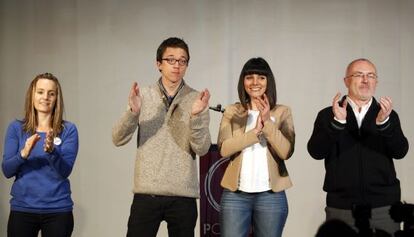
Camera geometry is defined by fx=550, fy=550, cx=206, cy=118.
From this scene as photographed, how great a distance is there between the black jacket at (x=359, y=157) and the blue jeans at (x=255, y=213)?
33 cm

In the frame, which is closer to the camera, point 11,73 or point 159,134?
point 159,134

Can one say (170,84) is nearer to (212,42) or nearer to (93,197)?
(212,42)

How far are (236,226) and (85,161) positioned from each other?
7.20ft

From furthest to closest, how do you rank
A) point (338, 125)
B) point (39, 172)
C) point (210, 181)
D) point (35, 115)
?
point (210, 181) → point (35, 115) → point (39, 172) → point (338, 125)

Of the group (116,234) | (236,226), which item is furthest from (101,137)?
(236,226)

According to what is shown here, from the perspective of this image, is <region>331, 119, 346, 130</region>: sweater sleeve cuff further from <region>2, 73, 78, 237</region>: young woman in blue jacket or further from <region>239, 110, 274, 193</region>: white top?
<region>2, 73, 78, 237</region>: young woman in blue jacket

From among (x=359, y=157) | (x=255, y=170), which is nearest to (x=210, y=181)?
(x=255, y=170)

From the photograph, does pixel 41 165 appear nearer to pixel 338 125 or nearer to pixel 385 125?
pixel 338 125

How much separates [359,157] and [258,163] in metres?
0.57

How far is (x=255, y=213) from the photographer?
308 centimetres

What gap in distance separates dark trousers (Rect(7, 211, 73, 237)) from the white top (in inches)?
39.4

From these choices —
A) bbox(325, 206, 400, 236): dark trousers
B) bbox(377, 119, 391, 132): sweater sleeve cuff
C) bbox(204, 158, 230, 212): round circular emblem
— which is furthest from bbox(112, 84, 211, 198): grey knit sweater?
bbox(377, 119, 391, 132): sweater sleeve cuff

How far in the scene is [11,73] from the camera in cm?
492

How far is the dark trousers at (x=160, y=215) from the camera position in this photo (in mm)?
2986
